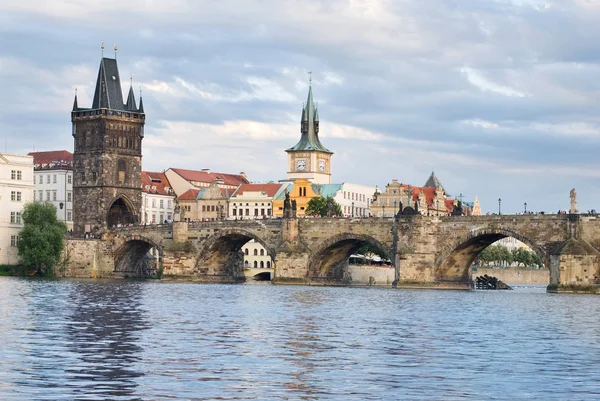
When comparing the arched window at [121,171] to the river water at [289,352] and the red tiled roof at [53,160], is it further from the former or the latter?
the river water at [289,352]

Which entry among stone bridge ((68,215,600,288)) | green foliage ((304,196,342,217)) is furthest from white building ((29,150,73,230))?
green foliage ((304,196,342,217))

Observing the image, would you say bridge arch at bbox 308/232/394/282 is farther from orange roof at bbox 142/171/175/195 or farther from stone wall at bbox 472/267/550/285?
stone wall at bbox 472/267/550/285

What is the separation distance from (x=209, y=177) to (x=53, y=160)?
3523 centimetres

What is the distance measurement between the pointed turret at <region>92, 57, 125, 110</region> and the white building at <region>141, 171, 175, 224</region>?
2445cm

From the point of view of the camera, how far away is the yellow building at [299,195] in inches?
6673

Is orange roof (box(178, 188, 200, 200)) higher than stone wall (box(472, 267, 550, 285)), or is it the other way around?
orange roof (box(178, 188, 200, 200))

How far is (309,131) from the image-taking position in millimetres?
192500

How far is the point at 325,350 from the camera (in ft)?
132

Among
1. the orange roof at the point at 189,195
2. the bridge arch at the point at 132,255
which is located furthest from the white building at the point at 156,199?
the bridge arch at the point at 132,255

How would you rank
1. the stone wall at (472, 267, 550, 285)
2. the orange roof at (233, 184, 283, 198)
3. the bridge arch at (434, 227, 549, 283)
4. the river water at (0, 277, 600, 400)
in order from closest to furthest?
the river water at (0, 277, 600, 400)
the bridge arch at (434, 227, 549, 283)
the stone wall at (472, 267, 550, 285)
the orange roof at (233, 184, 283, 198)

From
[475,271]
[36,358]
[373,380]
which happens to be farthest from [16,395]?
[475,271]

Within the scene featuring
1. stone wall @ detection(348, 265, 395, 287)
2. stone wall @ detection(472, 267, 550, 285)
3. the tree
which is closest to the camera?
the tree

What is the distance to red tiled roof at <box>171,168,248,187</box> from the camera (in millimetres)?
174625

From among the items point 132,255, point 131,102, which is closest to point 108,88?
point 131,102
